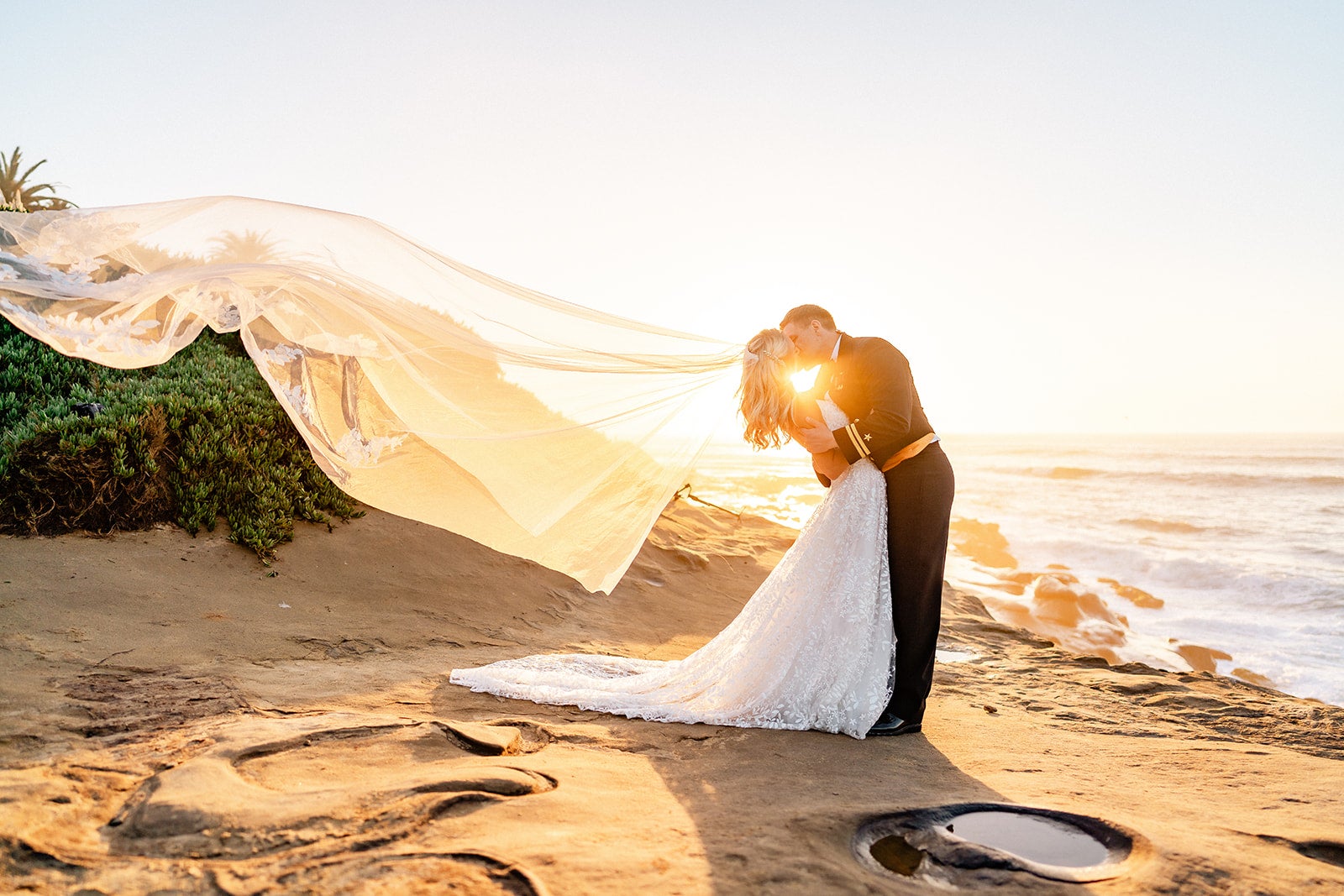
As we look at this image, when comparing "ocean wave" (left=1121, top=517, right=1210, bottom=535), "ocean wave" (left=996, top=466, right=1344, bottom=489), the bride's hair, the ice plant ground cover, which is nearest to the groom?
the bride's hair

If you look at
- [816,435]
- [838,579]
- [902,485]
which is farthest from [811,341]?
[838,579]

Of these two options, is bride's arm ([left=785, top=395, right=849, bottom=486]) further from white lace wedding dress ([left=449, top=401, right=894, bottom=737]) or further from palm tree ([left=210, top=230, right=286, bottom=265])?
palm tree ([left=210, top=230, right=286, bottom=265])

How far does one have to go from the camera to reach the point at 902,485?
14.8 ft

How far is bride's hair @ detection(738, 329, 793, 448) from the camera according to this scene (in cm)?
443

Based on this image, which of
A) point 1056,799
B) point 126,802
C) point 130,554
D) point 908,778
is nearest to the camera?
point 126,802

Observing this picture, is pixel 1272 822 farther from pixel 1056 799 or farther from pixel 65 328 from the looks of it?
pixel 65 328

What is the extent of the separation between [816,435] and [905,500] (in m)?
0.63

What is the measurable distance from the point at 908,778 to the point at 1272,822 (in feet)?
4.48

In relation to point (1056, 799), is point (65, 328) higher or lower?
higher

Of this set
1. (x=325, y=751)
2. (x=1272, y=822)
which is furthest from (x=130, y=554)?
(x=1272, y=822)

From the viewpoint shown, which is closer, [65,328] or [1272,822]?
[1272,822]

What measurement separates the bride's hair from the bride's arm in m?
0.07

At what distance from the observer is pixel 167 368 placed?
802 cm

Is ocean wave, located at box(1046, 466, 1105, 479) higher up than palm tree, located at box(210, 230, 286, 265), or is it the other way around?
palm tree, located at box(210, 230, 286, 265)
